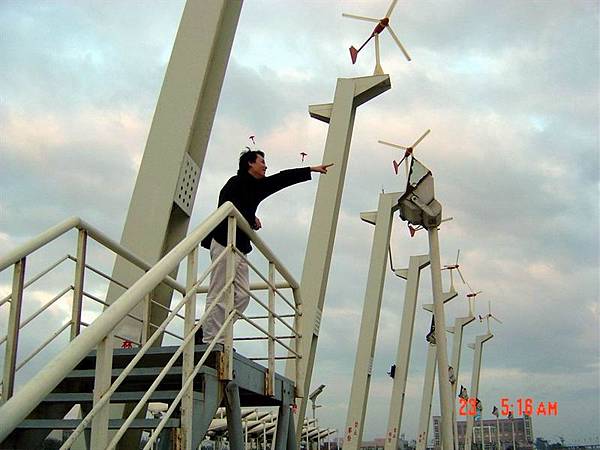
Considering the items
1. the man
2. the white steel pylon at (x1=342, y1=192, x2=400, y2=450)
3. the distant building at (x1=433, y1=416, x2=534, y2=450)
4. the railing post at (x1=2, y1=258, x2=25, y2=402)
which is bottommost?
the railing post at (x1=2, y1=258, x2=25, y2=402)

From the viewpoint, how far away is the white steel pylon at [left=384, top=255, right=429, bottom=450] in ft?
71.3

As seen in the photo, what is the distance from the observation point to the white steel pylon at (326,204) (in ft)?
36.6

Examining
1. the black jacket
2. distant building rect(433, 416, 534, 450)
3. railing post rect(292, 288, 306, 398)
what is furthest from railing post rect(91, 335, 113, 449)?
distant building rect(433, 416, 534, 450)

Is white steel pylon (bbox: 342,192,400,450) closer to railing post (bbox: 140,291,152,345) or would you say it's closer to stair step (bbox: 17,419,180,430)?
railing post (bbox: 140,291,152,345)

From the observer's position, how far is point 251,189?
17.9 feet

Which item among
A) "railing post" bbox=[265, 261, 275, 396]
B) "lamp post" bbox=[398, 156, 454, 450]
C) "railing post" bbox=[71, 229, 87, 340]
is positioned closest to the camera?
"railing post" bbox=[71, 229, 87, 340]

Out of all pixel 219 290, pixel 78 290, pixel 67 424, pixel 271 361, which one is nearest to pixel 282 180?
pixel 219 290

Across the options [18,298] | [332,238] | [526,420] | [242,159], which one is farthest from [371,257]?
[526,420]

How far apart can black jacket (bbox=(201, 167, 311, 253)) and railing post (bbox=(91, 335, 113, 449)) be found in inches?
106

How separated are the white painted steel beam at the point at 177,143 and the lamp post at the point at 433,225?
24.1 ft

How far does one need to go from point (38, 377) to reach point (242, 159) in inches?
144

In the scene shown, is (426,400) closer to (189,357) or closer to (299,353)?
(299,353)

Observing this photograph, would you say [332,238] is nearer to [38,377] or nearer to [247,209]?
[247,209]

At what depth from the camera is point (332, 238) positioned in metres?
11.9
